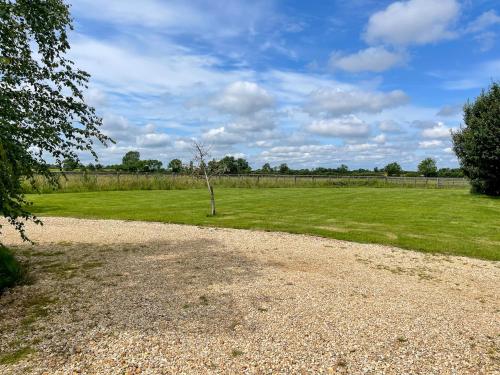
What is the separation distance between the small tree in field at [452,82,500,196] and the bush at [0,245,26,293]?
2534 cm

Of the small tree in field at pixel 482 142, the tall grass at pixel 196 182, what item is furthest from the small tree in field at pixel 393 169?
the small tree in field at pixel 482 142

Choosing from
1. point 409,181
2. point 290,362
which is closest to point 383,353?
point 290,362

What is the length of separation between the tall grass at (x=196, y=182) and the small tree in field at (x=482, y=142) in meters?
17.4

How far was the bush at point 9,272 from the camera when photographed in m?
6.97

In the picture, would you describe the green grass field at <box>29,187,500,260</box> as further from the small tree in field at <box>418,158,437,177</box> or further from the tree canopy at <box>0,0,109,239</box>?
the small tree in field at <box>418,158,437,177</box>

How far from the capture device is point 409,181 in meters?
49.2

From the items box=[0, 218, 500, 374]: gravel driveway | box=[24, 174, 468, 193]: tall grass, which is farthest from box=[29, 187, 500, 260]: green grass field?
box=[24, 174, 468, 193]: tall grass

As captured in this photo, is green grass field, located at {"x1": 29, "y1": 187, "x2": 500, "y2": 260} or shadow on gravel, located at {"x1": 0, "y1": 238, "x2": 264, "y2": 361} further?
green grass field, located at {"x1": 29, "y1": 187, "x2": 500, "y2": 260}

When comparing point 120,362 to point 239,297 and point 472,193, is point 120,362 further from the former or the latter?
point 472,193

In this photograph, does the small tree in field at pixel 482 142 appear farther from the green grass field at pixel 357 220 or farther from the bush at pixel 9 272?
the bush at pixel 9 272

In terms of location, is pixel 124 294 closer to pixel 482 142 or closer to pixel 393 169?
pixel 482 142

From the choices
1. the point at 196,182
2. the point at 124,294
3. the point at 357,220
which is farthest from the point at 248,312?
the point at 196,182

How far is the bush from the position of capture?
6973 mm

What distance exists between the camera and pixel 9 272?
725 cm
